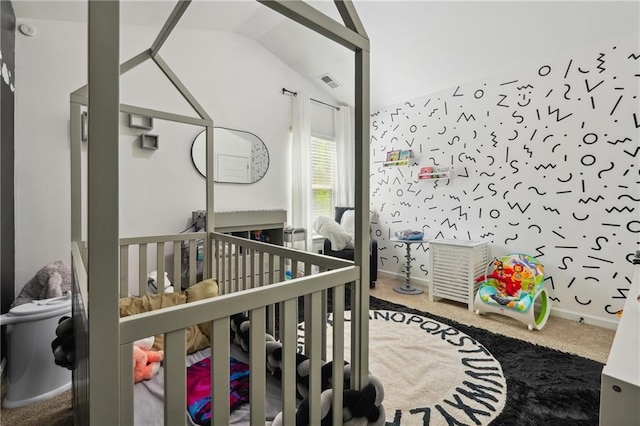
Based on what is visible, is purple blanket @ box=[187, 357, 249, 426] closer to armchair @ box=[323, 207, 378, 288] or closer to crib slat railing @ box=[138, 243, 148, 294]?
crib slat railing @ box=[138, 243, 148, 294]

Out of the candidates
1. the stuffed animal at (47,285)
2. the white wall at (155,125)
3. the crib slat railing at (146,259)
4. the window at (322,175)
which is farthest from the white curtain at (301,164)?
the stuffed animal at (47,285)

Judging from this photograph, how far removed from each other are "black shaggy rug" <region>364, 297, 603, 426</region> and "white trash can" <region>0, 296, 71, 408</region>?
5.99ft

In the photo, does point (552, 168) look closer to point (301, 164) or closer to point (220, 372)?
point (301, 164)

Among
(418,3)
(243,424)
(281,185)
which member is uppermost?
(418,3)

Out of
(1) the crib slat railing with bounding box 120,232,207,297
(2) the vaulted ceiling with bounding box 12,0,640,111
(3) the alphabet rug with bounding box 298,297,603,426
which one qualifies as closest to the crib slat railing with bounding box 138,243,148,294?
(1) the crib slat railing with bounding box 120,232,207,297

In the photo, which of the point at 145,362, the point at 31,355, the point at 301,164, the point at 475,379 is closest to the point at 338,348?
the point at 145,362

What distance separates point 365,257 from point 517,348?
1784 mm

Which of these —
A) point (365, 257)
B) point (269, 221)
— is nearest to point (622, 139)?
point (365, 257)

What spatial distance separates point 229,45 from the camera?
323 centimetres

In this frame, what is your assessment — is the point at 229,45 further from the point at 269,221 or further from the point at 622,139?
the point at 622,139

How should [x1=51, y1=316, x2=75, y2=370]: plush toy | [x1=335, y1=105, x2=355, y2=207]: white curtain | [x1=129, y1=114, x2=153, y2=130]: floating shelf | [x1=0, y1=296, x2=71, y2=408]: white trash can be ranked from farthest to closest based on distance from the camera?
[x1=335, y1=105, x2=355, y2=207]: white curtain, [x1=129, y1=114, x2=153, y2=130]: floating shelf, [x1=0, y1=296, x2=71, y2=408]: white trash can, [x1=51, y1=316, x2=75, y2=370]: plush toy

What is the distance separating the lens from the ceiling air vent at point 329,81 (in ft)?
12.3

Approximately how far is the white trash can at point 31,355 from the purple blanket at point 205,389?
978 millimetres

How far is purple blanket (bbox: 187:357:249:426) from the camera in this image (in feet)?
3.32
